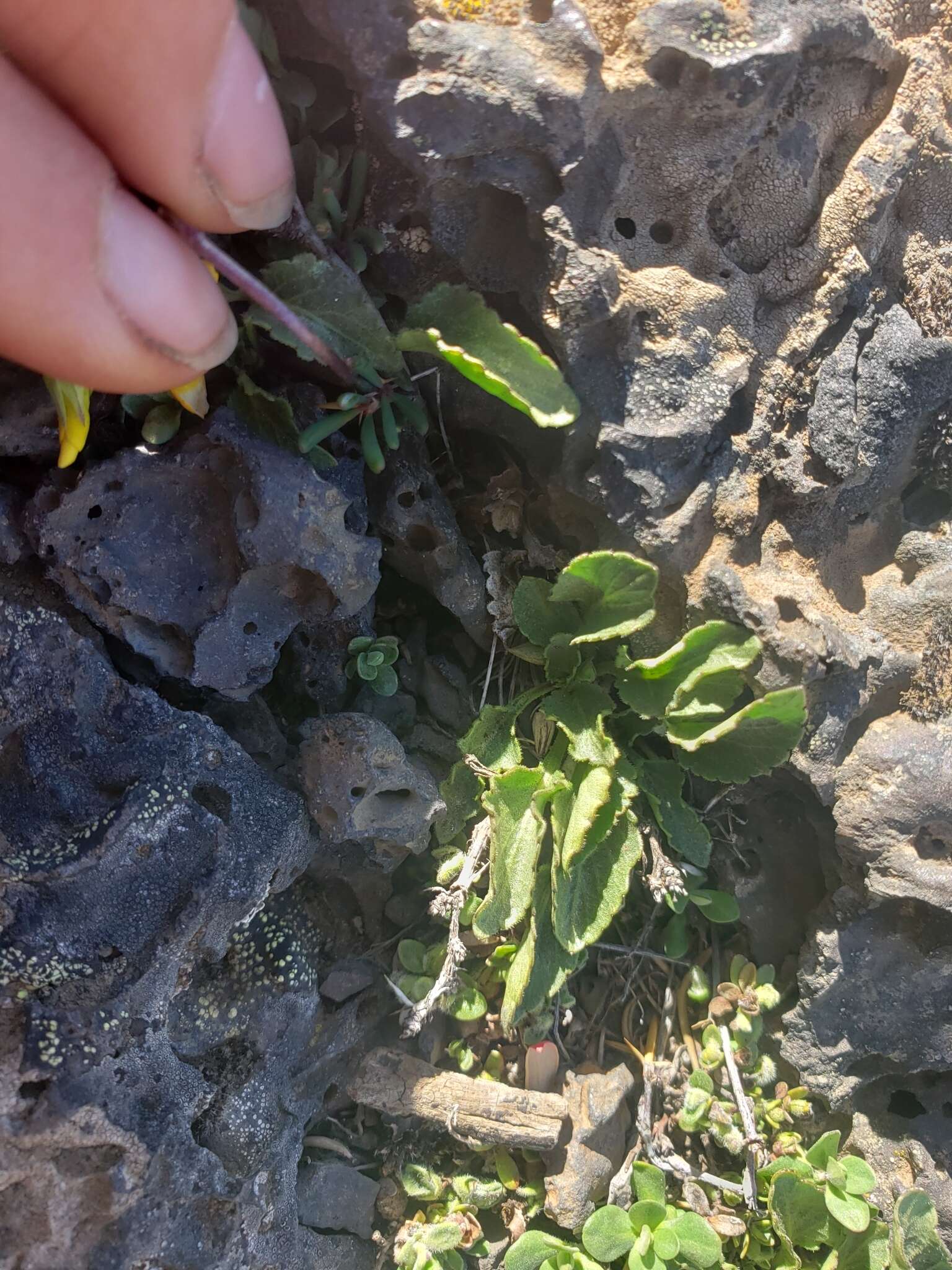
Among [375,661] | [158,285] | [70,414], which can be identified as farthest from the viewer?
[375,661]

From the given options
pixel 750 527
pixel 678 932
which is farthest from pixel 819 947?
pixel 750 527

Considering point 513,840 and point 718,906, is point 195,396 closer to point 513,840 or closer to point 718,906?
point 513,840

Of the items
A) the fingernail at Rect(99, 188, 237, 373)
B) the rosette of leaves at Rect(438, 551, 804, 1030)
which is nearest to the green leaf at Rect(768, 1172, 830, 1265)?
the rosette of leaves at Rect(438, 551, 804, 1030)

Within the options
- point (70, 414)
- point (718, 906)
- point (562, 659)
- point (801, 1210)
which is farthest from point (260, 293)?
point (801, 1210)

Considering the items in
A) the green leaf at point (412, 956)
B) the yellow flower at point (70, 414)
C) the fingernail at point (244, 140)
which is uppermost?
the fingernail at point (244, 140)

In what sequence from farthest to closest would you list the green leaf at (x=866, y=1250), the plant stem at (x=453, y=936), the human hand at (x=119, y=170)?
the green leaf at (x=866, y=1250) → the plant stem at (x=453, y=936) → the human hand at (x=119, y=170)

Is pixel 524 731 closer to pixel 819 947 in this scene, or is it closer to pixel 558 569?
pixel 558 569

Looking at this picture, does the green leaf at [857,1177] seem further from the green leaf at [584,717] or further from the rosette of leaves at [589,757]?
the green leaf at [584,717]

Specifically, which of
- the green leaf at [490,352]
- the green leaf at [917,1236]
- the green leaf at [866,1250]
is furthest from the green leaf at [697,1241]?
the green leaf at [490,352]
